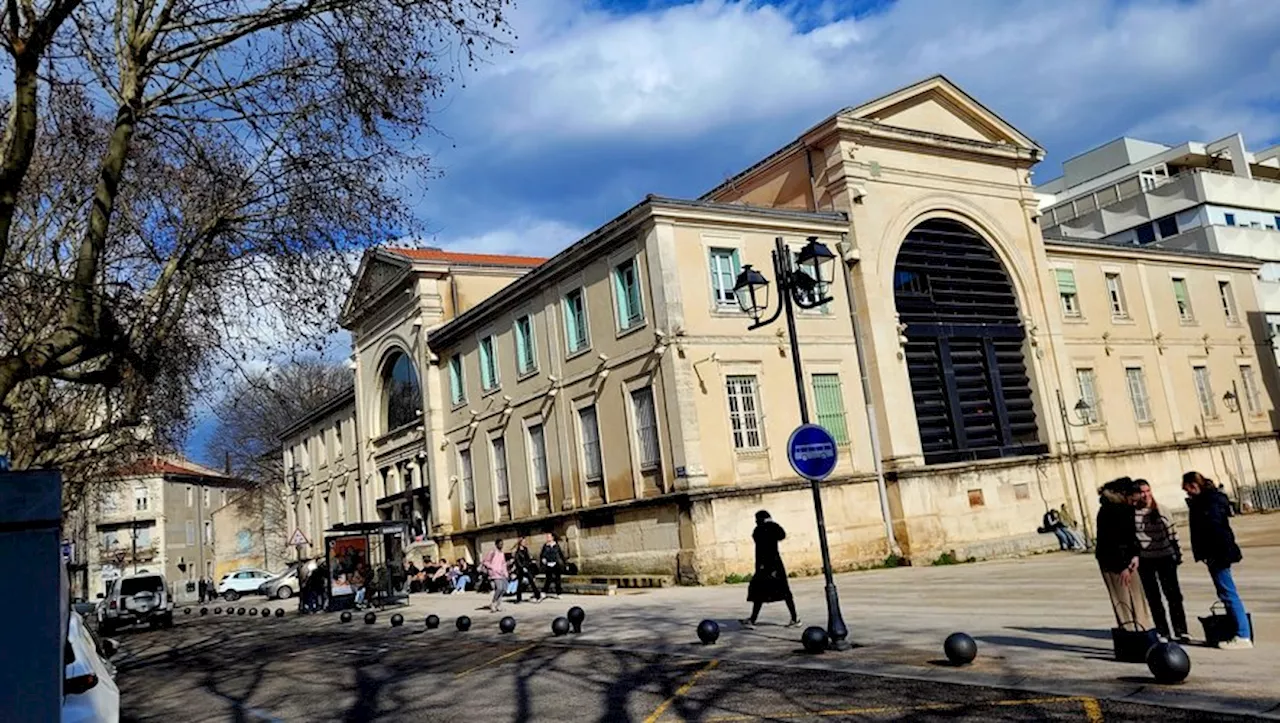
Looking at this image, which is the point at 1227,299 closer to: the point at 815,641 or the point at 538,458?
the point at 538,458

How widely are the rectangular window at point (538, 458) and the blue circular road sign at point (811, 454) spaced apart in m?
18.6

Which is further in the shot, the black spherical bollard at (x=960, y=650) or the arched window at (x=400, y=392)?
the arched window at (x=400, y=392)

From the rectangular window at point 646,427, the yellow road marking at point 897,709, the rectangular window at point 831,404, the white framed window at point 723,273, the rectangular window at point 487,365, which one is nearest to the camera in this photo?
the yellow road marking at point 897,709

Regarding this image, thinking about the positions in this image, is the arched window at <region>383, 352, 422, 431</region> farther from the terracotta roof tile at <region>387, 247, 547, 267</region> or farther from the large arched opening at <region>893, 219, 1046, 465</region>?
the large arched opening at <region>893, 219, 1046, 465</region>

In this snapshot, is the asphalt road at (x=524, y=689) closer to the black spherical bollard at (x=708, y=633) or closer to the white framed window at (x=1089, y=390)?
the black spherical bollard at (x=708, y=633)

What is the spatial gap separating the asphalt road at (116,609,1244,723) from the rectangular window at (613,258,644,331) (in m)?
10.1

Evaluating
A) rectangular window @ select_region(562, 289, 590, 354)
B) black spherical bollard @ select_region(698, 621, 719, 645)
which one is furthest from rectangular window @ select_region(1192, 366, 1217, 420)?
black spherical bollard @ select_region(698, 621, 719, 645)

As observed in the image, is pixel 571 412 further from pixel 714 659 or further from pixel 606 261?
Result: pixel 714 659

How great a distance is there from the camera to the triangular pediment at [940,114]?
92.4 feet

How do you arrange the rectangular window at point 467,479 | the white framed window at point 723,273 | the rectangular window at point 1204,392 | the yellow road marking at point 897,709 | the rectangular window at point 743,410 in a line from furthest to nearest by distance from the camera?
the rectangular window at point 1204,392 < the rectangular window at point 467,479 < the white framed window at point 723,273 < the rectangular window at point 743,410 < the yellow road marking at point 897,709

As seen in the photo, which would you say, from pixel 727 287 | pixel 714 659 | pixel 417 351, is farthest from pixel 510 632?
pixel 417 351

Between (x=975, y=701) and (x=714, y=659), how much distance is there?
A: 157 inches

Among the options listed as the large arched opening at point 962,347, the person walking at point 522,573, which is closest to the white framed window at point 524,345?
the person walking at point 522,573

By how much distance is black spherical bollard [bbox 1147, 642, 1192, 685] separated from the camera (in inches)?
280
